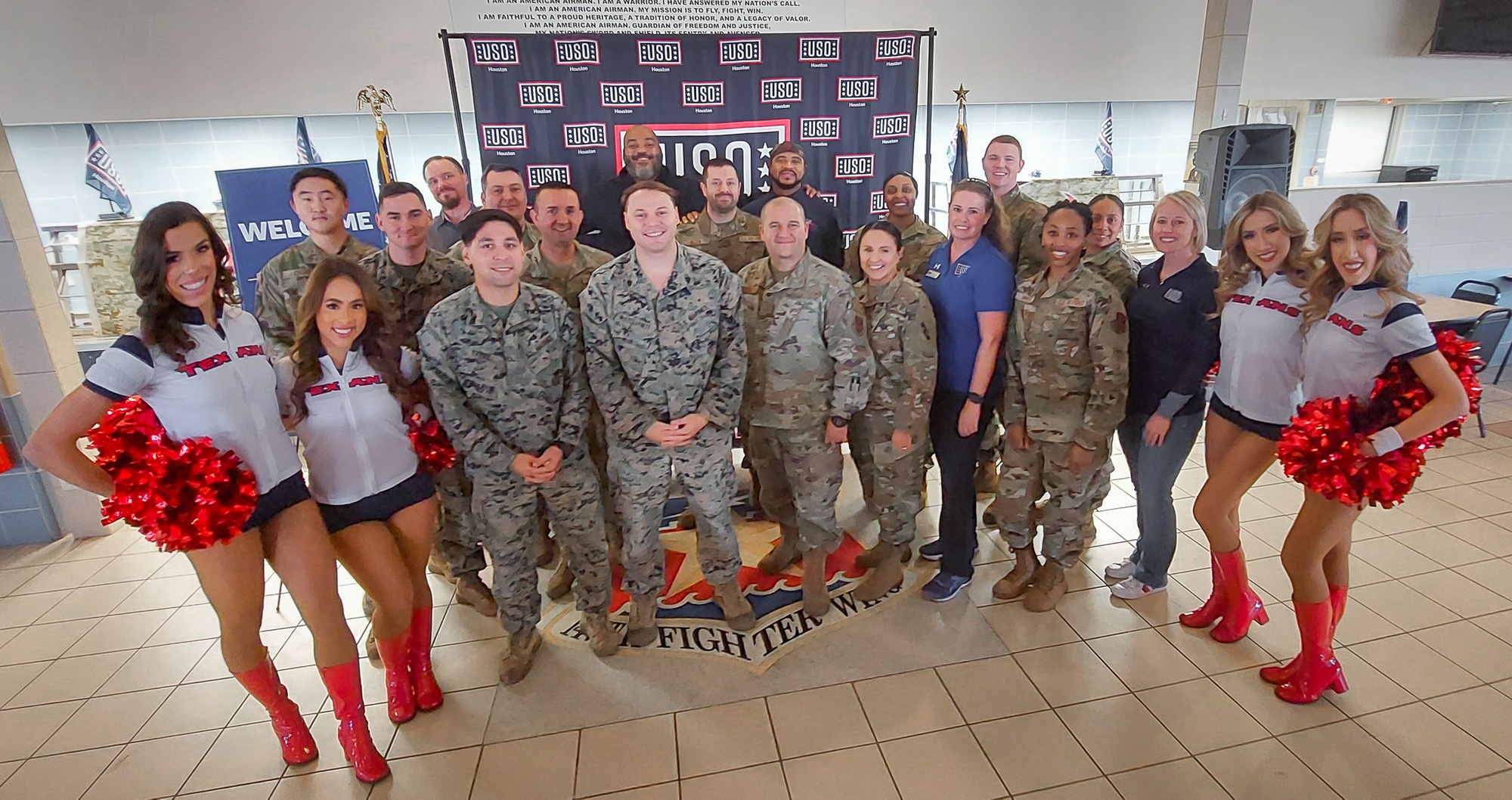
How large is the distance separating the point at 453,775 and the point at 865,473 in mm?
2035

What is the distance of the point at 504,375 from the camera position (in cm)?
244

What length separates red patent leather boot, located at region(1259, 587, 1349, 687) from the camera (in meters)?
2.53

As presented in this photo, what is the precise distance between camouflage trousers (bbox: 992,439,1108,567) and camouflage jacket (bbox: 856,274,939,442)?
0.44 m

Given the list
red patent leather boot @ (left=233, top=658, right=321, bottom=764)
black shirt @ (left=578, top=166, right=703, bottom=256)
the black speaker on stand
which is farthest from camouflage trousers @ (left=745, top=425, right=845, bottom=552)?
the black speaker on stand

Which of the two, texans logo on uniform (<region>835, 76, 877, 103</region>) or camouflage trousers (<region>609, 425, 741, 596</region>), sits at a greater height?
texans logo on uniform (<region>835, 76, 877, 103</region>)

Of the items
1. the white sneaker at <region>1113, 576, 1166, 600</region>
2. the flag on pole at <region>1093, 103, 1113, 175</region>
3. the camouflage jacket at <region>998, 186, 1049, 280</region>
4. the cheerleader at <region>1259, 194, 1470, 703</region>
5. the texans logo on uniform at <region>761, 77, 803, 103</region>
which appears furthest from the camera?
the flag on pole at <region>1093, 103, 1113, 175</region>

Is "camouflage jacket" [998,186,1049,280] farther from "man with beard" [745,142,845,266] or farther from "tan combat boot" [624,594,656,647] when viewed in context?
"tan combat boot" [624,594,656,647]

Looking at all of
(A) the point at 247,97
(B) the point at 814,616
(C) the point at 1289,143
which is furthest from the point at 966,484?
(A) the point at 247,97

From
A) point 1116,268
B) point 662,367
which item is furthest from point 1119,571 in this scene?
point 662,367

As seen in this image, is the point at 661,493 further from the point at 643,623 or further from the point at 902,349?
the point at 902,349

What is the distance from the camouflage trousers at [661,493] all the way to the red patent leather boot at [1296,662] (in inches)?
79.1

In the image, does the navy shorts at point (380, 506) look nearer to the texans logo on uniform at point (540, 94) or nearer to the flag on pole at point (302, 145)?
the texans logo on uniform at point (540, 94)

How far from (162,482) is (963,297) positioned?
2.60 meters

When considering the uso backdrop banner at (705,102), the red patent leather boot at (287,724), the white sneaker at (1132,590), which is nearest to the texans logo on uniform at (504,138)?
the uso backdrop banner at (705,102)
